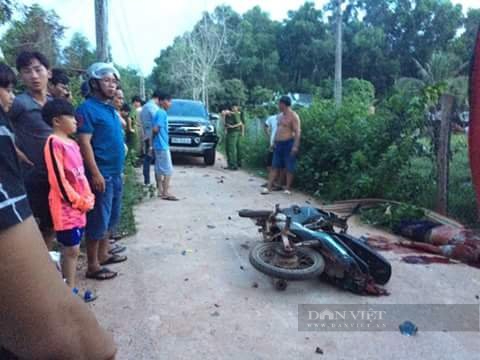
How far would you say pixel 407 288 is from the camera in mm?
3938

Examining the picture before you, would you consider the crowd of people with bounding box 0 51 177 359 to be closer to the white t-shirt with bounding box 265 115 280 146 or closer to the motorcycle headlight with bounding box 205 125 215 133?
the white t-shirt with bounding box 265 115 280 146

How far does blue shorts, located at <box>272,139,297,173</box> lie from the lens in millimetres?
8367

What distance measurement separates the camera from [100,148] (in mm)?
3762

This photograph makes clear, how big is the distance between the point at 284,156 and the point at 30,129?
571 centimetres

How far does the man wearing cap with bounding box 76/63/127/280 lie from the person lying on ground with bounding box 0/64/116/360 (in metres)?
2.73

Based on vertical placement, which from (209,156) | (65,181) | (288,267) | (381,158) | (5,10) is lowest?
(209,156)

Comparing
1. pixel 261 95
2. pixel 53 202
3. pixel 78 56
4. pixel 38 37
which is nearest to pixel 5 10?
pixel 53 202

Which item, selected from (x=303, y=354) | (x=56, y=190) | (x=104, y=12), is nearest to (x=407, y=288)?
(x=303, y=354)

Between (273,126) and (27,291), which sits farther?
(273,126)

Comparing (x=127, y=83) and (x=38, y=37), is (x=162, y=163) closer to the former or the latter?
(x=38, y=37)

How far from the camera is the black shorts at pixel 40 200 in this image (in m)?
3.26

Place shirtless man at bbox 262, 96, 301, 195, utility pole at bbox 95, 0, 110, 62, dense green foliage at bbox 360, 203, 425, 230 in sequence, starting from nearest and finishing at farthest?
dense green foliage at bbox 360, 203, 425, 230
shirtless man at bbox 262, 96, 301, 195
utility pole at bbox 95, 0, 110, 62

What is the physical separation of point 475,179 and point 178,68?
4143 centimetres

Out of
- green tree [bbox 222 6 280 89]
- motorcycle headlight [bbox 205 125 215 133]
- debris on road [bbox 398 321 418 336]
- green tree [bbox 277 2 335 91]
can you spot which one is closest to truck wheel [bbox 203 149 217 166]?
motorcycle headlight [bbox 205 125 215 133]
